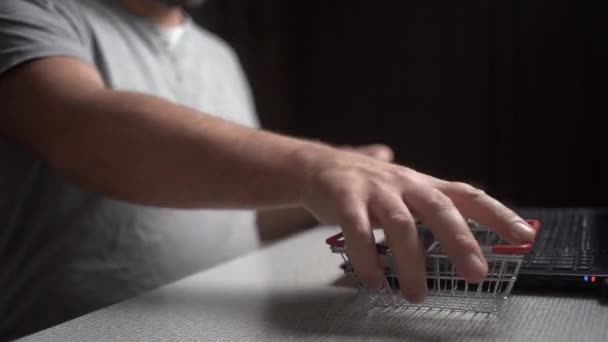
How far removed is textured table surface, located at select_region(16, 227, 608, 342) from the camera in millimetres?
448

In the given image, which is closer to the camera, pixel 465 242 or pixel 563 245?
pixel 465 242

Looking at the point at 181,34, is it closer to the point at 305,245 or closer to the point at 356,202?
the point at 305,245

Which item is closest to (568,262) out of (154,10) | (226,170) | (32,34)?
(226,170)

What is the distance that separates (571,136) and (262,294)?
1.39m

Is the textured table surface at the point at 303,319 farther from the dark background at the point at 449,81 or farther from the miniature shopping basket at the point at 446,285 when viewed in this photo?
the dark background at the point at 449,81

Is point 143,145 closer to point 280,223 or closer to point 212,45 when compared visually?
point 280,223

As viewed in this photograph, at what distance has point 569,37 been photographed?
65.1 inches

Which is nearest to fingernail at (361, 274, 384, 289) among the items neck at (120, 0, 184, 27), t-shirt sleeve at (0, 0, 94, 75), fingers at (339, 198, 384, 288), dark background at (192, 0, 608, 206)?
fingers at (339, 198, 384, 288)

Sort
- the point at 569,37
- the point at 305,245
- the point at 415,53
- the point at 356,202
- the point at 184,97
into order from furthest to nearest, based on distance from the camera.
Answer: the point at 415,53 < the point at 569,37 < the point at 184,97 < the point at 305,245 < the point at 356,202

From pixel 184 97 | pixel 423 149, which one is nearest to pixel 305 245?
pixel 184 97

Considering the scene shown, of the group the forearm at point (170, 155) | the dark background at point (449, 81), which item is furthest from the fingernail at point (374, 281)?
the dark background at point (449, 81)

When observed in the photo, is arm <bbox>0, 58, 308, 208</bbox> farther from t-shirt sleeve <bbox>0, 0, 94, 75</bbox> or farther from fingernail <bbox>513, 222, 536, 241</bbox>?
fingernail <bbox>513, 222, 536, 241</bbox>

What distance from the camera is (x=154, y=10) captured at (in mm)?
1085

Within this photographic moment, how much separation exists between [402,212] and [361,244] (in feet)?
0.14
